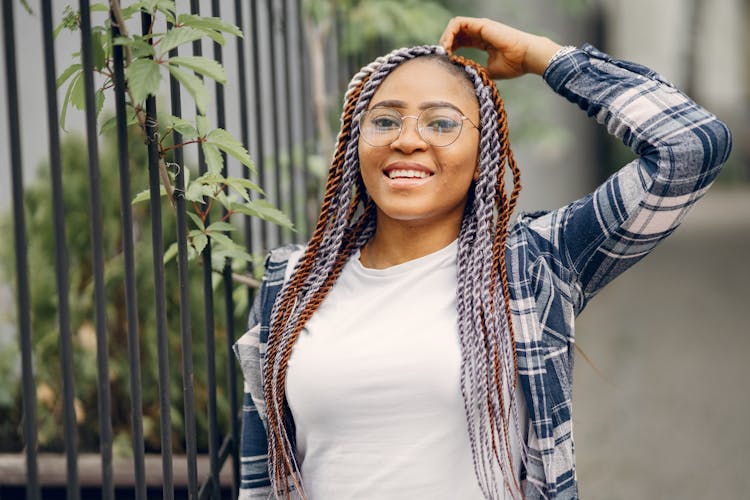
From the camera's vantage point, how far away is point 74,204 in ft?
12.3

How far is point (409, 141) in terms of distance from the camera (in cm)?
207

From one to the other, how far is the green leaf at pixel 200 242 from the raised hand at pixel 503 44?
2.33 feet

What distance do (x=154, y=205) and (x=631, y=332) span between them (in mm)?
6587

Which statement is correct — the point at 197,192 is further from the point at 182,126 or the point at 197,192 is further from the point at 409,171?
the point at 409,171

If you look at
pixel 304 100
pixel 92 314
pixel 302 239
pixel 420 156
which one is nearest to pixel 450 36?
pixel 420 156

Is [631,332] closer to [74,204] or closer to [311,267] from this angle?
[74,204]

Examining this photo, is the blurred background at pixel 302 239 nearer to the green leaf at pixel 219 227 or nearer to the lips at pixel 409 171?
the green leaf at pixel 219 227

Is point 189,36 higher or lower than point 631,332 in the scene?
higher

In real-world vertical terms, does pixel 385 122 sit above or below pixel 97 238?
above

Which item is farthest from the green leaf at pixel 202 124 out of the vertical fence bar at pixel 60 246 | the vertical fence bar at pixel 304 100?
the vertical fence bar at pixel 304 100

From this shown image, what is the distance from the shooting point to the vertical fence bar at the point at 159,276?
200 cm

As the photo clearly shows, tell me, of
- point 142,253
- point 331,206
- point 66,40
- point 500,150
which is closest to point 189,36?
point 331,206

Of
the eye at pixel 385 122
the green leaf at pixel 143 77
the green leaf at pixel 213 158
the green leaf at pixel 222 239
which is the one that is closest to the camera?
the green leaf at pixel 143 77

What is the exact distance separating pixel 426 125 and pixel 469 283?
0.35m
